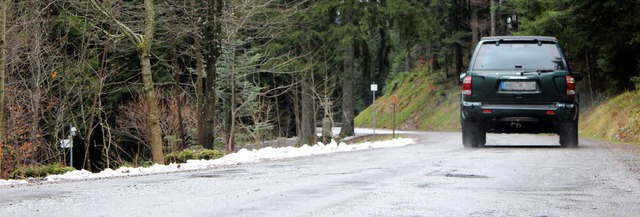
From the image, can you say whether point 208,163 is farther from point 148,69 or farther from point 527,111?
point 527,111

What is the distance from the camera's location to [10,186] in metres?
8.65

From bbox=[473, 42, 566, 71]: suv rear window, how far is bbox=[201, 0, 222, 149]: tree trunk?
6.92m

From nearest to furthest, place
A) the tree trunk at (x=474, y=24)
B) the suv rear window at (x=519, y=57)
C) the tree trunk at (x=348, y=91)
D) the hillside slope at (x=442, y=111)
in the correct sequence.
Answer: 1. the suv rear window at (x=519, y=57)
2. the hillside slope at (x=442, y=111)
3. the tree trunk at (x=348, y=91)
4. the tree trunk at (x=474, y=24)

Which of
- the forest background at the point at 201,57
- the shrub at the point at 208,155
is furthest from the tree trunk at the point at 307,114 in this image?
the shrub at the point at 208,155

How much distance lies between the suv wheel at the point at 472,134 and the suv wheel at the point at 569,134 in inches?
62.4

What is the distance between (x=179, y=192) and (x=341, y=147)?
10.5 metres

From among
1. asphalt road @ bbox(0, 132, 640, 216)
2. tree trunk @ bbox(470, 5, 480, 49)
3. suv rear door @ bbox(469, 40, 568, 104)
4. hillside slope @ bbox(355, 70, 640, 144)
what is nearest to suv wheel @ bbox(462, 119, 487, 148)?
suv rear door @ bbox(469, 40, 568, 104)

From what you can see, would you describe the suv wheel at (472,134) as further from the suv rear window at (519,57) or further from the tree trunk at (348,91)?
the tree trunk at (348,91)

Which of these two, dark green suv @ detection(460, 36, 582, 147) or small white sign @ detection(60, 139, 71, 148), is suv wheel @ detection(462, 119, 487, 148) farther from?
small white sign @ detection(60, 139, 71, 148)

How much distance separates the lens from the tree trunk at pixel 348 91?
3169cm

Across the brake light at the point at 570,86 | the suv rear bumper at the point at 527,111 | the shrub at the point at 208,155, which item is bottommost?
the shrub at the point at 208,155

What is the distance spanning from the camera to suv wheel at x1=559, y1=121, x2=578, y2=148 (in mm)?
14531

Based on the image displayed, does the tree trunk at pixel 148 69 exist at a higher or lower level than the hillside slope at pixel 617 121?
higher

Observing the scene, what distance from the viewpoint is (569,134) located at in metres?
14.8
